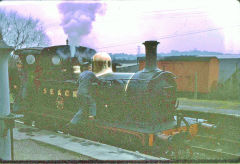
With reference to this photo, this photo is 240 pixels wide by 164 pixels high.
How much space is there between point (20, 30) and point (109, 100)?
9.58 feet

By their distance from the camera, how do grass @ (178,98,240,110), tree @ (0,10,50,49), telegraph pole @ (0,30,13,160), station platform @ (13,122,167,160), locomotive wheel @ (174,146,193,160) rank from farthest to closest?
1. grass @ (178,98,240,110)
2. tree @ (0,10,50,49)
3. locomotive wheel @ (174,146,193,160)
4. station platform @ (13,122,167,160)
5. telegraph pole @ (0,30,13,160)

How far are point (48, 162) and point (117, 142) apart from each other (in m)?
1.86

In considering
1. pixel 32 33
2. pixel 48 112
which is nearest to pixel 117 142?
pixel 48 112

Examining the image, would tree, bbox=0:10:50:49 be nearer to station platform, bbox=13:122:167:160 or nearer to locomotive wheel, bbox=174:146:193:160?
station platform, bbox=13:122:167:160

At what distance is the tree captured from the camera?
16.7 ft

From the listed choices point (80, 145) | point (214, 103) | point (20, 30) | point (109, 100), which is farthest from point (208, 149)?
point (214, 103)

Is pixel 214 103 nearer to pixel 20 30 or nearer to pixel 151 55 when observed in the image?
pixel 151 55

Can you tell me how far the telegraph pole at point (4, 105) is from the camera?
157 inches

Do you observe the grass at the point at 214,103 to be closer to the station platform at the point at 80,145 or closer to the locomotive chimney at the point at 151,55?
the locomotive chimney at the point at 151,55

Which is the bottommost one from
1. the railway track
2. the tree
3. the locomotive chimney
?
the railway track

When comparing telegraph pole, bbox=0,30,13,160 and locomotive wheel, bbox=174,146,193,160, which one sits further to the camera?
locomotive wheel, bbox=174,146,193,160

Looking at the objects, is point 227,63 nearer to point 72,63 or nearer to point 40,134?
point 72,63

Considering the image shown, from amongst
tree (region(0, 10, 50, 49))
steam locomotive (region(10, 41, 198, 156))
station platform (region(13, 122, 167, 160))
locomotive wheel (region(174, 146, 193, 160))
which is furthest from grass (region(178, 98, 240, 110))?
tree (region(0, 10, 50, 49))

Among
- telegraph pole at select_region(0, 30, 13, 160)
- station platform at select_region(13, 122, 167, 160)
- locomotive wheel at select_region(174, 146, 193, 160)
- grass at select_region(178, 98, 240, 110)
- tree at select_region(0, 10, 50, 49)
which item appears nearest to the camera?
telegraph pole at select_region(0, 30, 13, 160)
